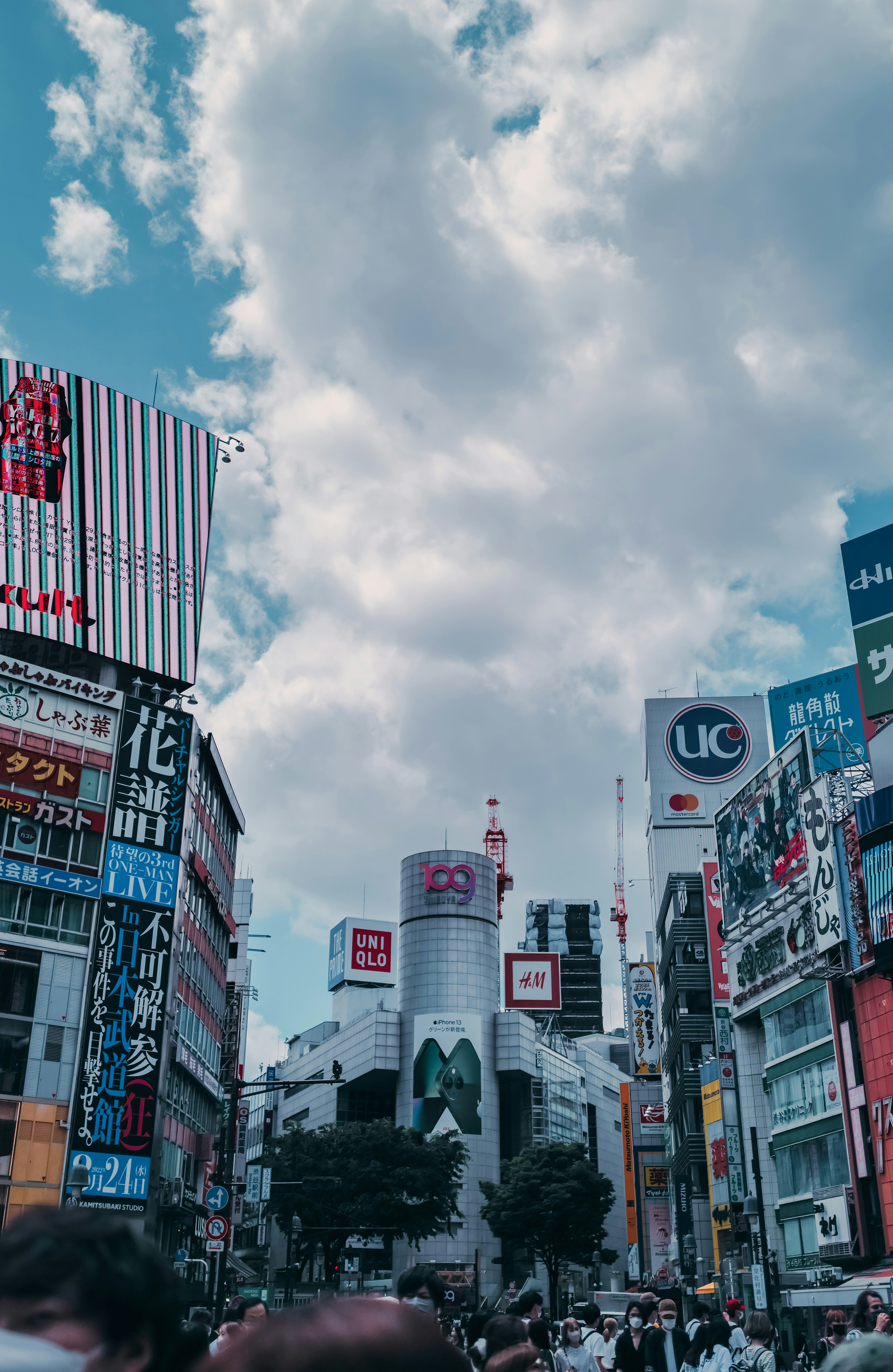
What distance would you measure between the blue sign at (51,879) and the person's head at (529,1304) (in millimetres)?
37737

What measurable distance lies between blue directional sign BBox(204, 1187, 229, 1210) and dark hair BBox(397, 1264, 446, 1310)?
63.2 feet

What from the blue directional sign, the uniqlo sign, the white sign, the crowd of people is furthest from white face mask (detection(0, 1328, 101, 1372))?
the uniqlo sign

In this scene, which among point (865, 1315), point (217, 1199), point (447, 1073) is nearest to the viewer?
point (865, 1315)

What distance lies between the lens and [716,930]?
3034 inches

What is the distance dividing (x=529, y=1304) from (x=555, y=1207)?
67.3 metres

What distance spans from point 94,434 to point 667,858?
74.1 m

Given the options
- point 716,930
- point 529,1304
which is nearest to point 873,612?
point 716,930

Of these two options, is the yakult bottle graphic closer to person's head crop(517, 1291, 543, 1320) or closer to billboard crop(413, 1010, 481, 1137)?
person's head crop(517, 1291, 543, 1320)

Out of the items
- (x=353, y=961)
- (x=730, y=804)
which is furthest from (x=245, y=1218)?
(x=730, y=804)

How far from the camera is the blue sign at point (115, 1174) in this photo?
45000 millimetres

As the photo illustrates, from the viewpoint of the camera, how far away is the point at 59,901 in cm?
4769

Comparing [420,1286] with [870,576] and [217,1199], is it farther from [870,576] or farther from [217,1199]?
[870,576]

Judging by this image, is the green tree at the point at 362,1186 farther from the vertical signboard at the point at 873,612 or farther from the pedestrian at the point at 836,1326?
the pedestrian at the point at 836,1326

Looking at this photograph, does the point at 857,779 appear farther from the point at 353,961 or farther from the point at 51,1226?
the point at 353,961
